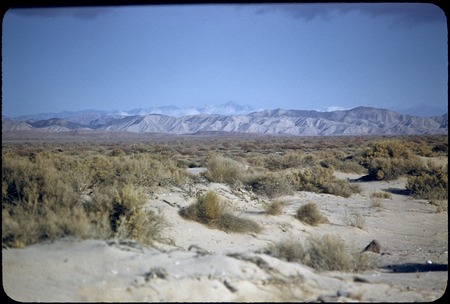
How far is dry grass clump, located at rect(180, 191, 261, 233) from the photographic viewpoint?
10.6 meters

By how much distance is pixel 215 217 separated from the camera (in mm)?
10766

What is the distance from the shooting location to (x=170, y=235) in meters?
9.35

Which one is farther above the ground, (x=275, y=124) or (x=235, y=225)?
(x=235, y=225)

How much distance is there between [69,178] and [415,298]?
8.63m

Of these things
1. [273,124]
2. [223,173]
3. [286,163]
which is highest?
[223,173]

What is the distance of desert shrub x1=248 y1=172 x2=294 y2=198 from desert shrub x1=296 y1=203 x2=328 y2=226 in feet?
10.2

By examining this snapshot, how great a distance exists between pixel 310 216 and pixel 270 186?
364 cm

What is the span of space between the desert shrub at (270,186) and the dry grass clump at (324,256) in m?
7.86

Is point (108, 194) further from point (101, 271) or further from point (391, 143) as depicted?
point (391, 143)

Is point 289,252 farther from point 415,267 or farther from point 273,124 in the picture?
point 273,124

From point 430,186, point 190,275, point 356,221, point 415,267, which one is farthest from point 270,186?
point 190,275

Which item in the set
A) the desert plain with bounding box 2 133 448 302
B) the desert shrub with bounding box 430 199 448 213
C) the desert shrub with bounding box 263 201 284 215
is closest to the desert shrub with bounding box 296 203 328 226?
the desert shrub with bounding box 263 201 284 215

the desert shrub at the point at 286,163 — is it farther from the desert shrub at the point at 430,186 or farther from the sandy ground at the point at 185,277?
the sandy ground at the point at 185,277

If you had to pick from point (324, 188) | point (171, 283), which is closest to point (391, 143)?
point (324, 188)
